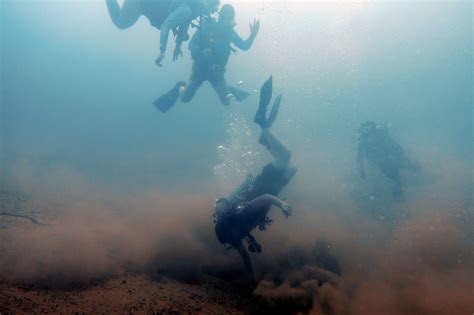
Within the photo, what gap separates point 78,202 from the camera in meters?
10.0

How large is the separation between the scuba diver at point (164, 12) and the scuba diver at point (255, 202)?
206 cm

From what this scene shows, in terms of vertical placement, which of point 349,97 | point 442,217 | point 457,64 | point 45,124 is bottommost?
point 442,217

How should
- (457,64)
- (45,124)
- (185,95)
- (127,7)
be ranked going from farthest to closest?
1. (457,64)
2. (45,124)
3. (185,95)
4. (127,7)

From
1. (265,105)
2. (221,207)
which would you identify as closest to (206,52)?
(265,105)

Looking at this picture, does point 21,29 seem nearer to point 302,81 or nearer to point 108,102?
point 108,102

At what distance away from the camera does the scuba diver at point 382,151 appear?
33.5 feet

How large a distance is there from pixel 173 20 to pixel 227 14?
1.65 meters

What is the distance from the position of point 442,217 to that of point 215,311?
847 cm

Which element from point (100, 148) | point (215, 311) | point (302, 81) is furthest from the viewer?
point (302, 81)

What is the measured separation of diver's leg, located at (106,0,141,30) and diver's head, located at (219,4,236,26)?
1.79 meters

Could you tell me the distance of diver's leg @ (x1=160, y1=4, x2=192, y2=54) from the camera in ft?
17.5

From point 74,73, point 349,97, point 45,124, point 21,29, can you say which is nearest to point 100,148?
point 45,124

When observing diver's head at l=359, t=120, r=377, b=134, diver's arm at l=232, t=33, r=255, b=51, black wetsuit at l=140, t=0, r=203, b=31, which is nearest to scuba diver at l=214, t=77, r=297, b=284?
diver's arm at l=232, t=33, r=255, b=51

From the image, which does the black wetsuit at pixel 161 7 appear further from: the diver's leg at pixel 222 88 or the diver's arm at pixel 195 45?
the diver's leg at pixel 222 88
